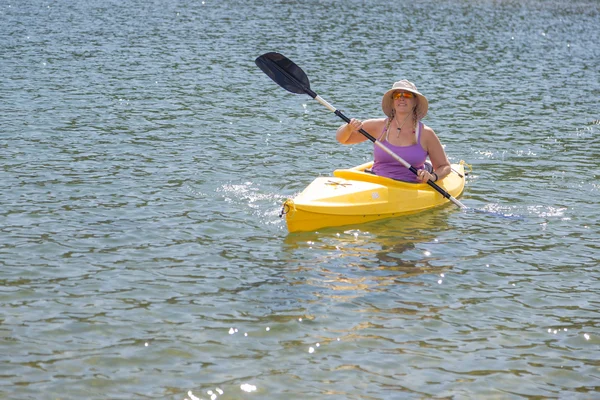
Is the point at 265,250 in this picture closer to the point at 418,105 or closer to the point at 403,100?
the point at 403,100

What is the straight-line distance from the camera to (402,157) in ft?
35.2

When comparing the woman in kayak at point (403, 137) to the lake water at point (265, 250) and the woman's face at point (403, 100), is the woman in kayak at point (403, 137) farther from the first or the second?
the lake water at point (265, 250)

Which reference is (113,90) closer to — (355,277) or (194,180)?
(194,180)

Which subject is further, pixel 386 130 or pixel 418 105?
pixel 386 130

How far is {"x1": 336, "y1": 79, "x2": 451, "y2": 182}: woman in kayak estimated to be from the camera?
10.5 m

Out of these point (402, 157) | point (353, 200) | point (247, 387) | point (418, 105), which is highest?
point (418, 105)

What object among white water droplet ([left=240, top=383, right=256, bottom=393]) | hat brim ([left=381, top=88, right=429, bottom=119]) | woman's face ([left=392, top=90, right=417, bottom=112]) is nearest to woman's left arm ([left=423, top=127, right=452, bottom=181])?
hat brim ([left=381, top=88, right=429, bottom=119])

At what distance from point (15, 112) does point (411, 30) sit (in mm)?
19742

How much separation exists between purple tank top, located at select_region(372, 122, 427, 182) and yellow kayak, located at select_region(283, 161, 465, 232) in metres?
0.20

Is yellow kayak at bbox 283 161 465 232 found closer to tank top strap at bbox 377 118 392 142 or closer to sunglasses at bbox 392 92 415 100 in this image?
tank top strap at bbox 377 118 392 142

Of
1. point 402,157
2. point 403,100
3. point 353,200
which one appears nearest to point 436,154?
point 402,157

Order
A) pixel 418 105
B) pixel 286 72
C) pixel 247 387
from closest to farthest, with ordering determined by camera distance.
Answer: pixel 247 387 < pixel 418 105 < pixel 286 72

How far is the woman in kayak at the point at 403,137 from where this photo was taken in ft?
34.6

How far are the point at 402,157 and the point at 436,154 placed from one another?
41 centimetres
